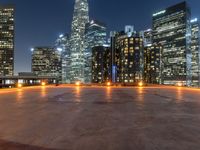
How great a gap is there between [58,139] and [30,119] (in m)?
4.26

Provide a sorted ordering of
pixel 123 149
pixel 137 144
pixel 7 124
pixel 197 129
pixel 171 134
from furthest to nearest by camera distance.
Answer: pixel 7 124, pixel 197 129, pixel 171 134, pixel 137 144, pixel 123 149

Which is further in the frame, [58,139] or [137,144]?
[58,139]

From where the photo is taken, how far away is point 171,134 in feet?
29.2

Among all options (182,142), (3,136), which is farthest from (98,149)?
(3,136)

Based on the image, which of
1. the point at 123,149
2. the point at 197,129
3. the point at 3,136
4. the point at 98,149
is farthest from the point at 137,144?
the point at 3,136

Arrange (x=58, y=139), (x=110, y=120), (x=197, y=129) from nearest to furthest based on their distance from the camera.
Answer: (x=58, y=139), (x=197, y=129), (x=110, y=120)

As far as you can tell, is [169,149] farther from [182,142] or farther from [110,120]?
[110,120]

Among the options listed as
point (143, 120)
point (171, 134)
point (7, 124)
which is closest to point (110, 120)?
point (143, 120)

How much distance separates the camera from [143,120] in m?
11.8

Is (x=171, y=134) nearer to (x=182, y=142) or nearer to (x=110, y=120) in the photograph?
(x=182, y=142)

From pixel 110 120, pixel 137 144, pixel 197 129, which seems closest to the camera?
pixel 137 144

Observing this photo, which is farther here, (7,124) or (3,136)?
(7,124)

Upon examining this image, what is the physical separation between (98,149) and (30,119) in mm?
5746

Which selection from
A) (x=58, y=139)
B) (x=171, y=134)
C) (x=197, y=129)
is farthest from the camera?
(x=197, y=129)
